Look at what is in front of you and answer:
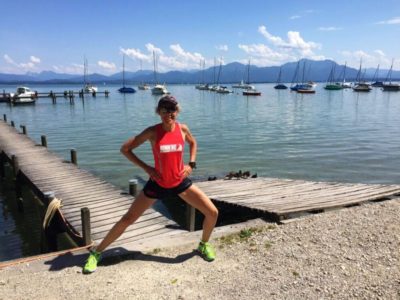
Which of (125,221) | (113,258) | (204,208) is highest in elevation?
(204,208)

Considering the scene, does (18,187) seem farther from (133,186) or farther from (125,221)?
(125,221)

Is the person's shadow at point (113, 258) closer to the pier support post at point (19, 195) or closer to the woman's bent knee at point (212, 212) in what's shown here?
the woman's bent knee at point (212, 212)

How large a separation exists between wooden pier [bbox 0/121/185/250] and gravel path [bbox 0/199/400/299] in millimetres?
1709

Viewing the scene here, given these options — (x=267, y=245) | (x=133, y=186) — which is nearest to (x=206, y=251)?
(x=267, y=245)

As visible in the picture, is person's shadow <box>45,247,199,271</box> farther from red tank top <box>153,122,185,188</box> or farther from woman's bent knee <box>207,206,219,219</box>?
red tank top <box>153,122,185,188</box>

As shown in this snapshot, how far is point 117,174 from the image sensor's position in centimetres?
1880

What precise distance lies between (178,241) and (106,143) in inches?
920

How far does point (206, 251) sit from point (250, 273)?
81cm

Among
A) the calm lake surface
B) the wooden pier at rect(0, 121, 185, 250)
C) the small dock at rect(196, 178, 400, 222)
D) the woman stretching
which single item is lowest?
the calm lake surface

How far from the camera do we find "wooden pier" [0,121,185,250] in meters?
8.23

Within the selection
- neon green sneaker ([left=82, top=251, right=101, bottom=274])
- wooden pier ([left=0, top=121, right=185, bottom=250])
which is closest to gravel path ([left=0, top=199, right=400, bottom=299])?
neon green sneaker ([left=82, top=251, right=101, bottom=274])

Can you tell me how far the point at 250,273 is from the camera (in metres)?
5.47

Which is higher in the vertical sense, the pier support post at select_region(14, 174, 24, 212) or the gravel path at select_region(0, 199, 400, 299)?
the gravel path at select_region(0, 199, 400, 299)

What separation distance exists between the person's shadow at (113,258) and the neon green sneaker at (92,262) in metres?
0.18
